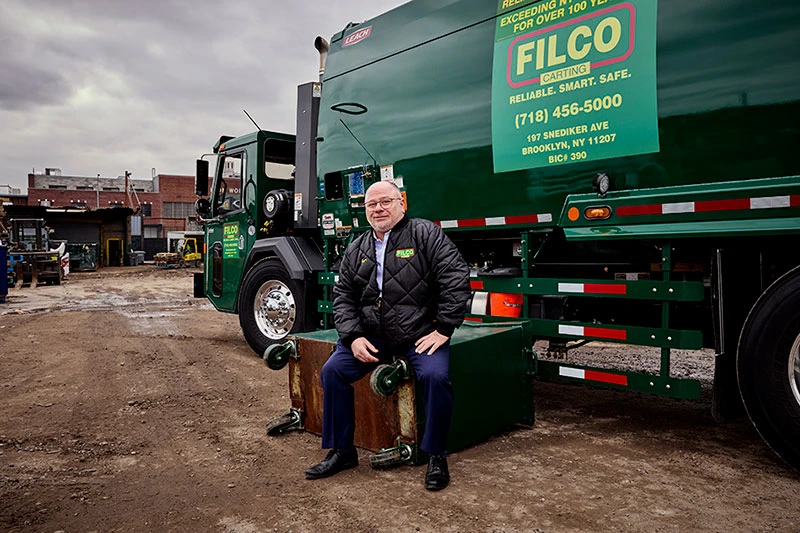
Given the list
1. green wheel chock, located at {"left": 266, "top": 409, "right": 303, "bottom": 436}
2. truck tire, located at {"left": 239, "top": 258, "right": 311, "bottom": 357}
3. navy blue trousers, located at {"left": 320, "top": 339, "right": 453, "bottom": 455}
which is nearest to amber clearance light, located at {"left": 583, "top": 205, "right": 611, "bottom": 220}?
navy blue trousers, located at {"left": 320, "top": 339, "right": 453, "bottom": 455}

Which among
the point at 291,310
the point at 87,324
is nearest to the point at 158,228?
the point at 87,324

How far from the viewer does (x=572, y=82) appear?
4074mm

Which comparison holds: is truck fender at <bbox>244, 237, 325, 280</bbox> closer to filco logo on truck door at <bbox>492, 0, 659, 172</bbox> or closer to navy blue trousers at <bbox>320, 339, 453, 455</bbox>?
filco logo on truck door at <bbox>492, 0, 659, 172</bbox>

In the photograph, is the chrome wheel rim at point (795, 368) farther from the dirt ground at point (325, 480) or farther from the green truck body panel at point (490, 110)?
the green truck body panel at point (490, 110)

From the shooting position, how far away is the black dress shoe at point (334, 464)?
11.0ft

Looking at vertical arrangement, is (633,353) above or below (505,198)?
below

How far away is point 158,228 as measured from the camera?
47969mm

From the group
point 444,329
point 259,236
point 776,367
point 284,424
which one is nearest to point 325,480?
point 284,424

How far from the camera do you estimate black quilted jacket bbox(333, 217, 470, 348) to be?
339cm

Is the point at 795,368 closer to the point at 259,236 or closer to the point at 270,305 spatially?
the point at 270,305

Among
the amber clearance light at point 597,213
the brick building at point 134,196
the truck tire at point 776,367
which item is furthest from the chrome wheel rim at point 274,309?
the brick building at point 134,196

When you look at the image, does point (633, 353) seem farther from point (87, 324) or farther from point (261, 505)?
point (87, 324)

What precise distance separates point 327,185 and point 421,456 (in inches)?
136

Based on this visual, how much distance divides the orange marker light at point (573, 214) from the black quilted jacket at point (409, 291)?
1081 mm
